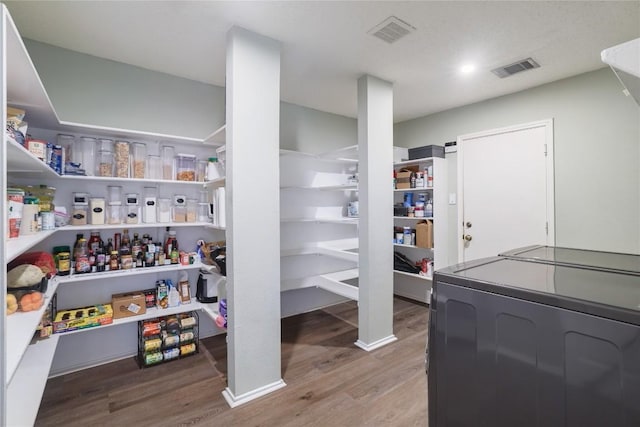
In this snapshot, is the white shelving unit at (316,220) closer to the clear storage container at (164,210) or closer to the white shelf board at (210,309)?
the white shelf board at (210,309)

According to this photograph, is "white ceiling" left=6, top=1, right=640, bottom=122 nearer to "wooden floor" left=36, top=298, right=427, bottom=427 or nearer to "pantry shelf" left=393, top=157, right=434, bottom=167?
"pantry shelf" left=393, top=157, right=434, bottom=167

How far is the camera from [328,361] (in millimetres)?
2447

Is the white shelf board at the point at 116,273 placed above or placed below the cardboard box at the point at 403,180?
below

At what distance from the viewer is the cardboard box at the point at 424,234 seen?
358 centimetres

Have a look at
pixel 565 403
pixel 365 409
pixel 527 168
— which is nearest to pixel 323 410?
pixel 365 409

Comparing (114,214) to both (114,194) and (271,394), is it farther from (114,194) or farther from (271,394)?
(271,394)

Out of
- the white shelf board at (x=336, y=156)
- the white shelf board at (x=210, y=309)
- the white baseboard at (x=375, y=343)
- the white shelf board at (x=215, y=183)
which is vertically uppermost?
the white shelf board at (x=336, y=156)

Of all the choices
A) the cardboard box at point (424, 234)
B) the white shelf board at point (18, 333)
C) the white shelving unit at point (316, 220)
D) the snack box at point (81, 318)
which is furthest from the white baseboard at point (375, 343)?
the white shelf board at point (18, 333)

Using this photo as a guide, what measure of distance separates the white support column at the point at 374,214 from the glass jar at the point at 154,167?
175 cm

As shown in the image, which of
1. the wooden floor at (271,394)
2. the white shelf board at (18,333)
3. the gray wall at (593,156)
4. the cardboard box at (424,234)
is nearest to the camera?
the white shelf board at (18,333)

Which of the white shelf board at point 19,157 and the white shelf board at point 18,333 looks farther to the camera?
the white shelf board at point 19,157

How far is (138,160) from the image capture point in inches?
96.0

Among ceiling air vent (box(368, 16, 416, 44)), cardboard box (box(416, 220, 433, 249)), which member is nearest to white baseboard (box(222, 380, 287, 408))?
cardboard box (box(416, 220, 433, 249))

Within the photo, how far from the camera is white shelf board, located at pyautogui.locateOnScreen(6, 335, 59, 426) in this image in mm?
1253
